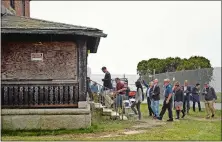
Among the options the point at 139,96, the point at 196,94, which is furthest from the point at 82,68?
the point at 196,94

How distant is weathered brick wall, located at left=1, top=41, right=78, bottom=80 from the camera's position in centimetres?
1459

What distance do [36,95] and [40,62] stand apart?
3.51 ft

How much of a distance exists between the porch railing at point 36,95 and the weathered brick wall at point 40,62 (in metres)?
0.26

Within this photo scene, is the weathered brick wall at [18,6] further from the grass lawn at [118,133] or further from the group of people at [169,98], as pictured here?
the grass lawn at [118,133]

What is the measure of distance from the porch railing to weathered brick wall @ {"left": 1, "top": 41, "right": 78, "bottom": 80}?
0.84ft

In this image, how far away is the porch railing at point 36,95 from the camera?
14.6 m

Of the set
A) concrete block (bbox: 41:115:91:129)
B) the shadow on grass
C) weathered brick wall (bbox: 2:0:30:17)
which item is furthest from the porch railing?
weathered brick wall (bbox: 2:0:30:17)

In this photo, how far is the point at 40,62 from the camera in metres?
14.7

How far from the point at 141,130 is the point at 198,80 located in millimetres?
13644

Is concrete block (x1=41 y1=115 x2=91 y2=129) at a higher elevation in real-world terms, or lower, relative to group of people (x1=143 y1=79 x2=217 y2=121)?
lower

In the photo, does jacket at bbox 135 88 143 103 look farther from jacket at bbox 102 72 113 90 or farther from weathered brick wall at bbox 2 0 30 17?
weathered brick wall at bbox 2 0 30 17

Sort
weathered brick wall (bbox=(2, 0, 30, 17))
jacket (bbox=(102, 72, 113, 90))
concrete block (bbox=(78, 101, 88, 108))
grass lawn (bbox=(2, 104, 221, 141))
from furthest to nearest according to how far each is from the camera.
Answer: weathered brick wall (bbox=(2, 0, 30, 17))
jacket (bbox=(102, 72, 113, 90))
concrete block (bbox=(78, 101, 88, 108))
grass lawn (bbox=(2, 104, 221, 141))

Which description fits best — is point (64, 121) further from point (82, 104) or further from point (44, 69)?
point (44, 69)

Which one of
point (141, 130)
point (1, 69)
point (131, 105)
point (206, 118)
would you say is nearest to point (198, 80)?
point (206, 118)
